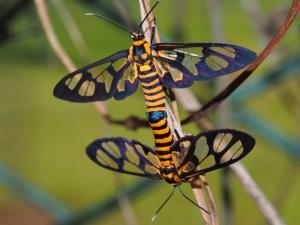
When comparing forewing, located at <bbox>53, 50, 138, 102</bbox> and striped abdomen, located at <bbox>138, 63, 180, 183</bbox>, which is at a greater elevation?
forewing, located at <bbox>53, 50, 138, 102</bbox>

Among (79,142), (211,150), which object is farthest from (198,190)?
(79,142)

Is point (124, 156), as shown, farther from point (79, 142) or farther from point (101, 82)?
point (79, 142)

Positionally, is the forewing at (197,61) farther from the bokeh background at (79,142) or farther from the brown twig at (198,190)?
the bokeh background at (79,142)

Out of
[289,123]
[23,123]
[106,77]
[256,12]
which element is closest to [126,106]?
[23,123]

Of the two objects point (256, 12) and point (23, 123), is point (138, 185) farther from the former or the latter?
point (23, 123)

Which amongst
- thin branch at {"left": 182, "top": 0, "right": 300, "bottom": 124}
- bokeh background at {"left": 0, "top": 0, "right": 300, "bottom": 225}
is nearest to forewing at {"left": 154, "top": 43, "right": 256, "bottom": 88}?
thin branch at {"left": 182, "top": 0, "right": 300, "bottom": 124}

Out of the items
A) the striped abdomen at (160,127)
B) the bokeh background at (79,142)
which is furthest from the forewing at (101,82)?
the bokeh background at (79,142)

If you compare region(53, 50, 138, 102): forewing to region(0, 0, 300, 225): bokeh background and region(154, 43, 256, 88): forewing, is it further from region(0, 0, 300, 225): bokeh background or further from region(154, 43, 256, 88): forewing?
region(0, 0, 300, 225): bokeh background
